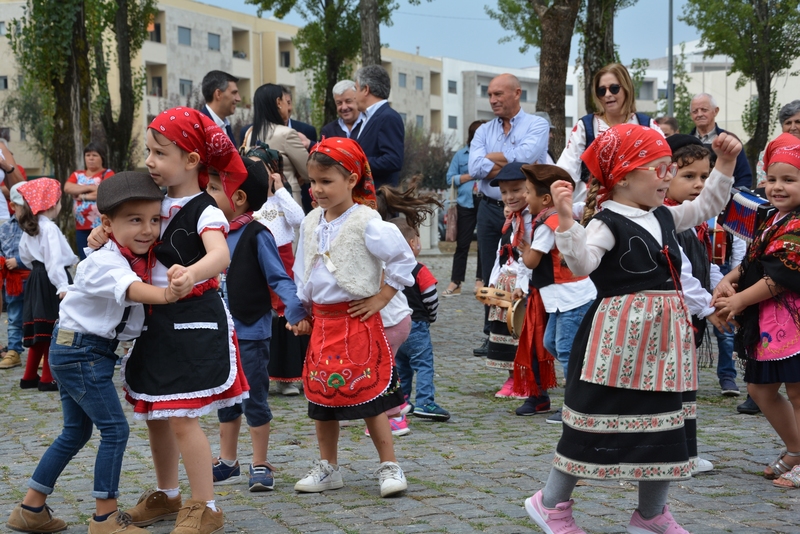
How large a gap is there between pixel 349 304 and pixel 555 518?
143 cm

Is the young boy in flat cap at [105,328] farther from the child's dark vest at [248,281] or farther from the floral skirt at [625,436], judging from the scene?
the floral skirt at [625,436]

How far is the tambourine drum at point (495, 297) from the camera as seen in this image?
682 cm

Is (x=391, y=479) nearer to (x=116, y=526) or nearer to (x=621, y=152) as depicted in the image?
(x=116, y=526)

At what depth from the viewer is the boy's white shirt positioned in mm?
3867

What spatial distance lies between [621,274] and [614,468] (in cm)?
76

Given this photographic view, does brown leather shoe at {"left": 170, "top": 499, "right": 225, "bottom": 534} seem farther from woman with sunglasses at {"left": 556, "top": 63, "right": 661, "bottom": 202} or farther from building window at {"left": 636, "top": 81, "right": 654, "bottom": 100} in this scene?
building window at {"left": 636, "top": 81, "right": 654, "bottom": 100}

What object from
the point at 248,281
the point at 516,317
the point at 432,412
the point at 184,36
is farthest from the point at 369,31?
the point at 184,36

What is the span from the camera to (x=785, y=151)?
4.69 meters

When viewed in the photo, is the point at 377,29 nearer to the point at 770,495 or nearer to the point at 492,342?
the point at 492,342

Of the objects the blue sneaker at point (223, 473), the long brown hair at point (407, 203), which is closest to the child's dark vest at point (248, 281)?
the blue sneaker at point (223, 473)

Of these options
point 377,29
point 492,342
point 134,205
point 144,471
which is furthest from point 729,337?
point 377,29

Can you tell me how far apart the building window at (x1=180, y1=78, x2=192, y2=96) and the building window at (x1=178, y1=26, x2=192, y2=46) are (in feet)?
7.77

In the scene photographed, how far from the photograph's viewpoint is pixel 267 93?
7879mm

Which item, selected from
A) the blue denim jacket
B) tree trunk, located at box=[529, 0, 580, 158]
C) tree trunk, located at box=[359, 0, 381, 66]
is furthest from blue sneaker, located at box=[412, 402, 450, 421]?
tree trunk, located at box=[359, 0, 381, 66]
